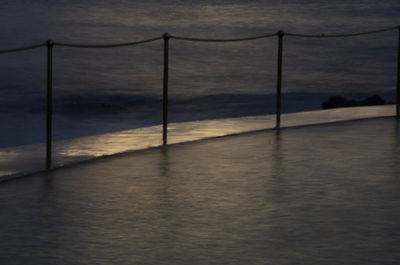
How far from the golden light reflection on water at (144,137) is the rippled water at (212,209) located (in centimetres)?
35

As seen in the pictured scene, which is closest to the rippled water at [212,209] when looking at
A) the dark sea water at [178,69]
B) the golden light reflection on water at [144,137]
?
the golden light reflection on water at [144,137]

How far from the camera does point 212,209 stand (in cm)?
685

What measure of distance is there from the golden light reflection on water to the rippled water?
0.35 metres

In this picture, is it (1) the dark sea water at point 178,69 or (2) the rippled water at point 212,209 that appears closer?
(2) the rippled water at point 212,209

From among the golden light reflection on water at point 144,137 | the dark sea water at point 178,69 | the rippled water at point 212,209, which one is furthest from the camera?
the dark sea water at point 178,69

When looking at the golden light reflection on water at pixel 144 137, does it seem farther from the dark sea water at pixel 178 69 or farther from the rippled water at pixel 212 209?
the dark sea water at pixel 178 69

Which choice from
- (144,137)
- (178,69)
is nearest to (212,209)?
(144,137)

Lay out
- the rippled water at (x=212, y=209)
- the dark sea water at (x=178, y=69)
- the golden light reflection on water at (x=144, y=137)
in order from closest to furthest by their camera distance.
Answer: the rippled water at (x=212, y=209) < the golden light reflection on water at (x=144, y=137) < the dark sea water at (x=178, y=69)

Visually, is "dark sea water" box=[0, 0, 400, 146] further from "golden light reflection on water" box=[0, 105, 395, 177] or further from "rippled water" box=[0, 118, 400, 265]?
"rippled water" box=[0, 118, 400, 265]

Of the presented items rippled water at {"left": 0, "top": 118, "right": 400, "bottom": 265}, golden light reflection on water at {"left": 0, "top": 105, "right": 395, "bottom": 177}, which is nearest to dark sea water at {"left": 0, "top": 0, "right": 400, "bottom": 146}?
golden light reflection on water at {"left": 0, "top": 105, "right": 395, "bottom": 177}

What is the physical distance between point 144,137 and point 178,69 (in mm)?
43437

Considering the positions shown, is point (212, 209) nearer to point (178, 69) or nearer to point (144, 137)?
point (144, 137)

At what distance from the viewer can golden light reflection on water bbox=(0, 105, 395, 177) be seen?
359 inches

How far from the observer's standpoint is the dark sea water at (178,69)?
42.0 metres
